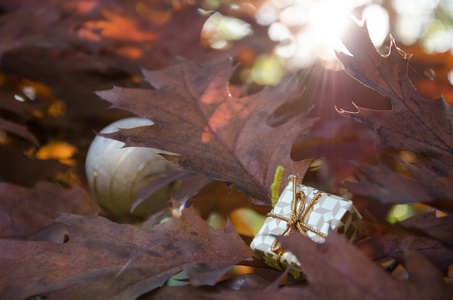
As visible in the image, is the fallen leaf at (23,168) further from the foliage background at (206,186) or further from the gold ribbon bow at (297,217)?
the gold ribbon bow at (297,217)

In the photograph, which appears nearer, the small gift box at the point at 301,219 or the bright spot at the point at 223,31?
the small gift box at the point at 301,219

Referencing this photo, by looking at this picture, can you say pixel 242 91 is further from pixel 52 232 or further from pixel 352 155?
pixel 52 232

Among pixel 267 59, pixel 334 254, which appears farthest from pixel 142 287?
pixel 267 59

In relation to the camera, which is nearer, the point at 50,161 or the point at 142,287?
the point at 142,287

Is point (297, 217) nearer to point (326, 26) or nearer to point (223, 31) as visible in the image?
point (326, 26)

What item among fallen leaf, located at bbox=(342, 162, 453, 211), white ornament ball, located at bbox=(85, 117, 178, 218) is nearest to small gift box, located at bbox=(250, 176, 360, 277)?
fallen leaf, located at bbox=(342, 162, 453, 211)

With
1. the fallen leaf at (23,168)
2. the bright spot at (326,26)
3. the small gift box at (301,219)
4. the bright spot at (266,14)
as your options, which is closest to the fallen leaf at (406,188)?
the small gift box at (301,219)

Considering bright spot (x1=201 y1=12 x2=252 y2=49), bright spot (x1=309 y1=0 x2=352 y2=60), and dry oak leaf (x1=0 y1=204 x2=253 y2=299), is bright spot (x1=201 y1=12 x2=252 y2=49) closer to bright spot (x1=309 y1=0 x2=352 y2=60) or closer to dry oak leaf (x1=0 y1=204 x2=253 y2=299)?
bright spot (x1=309 y1=0 x2=352 y2=60)
